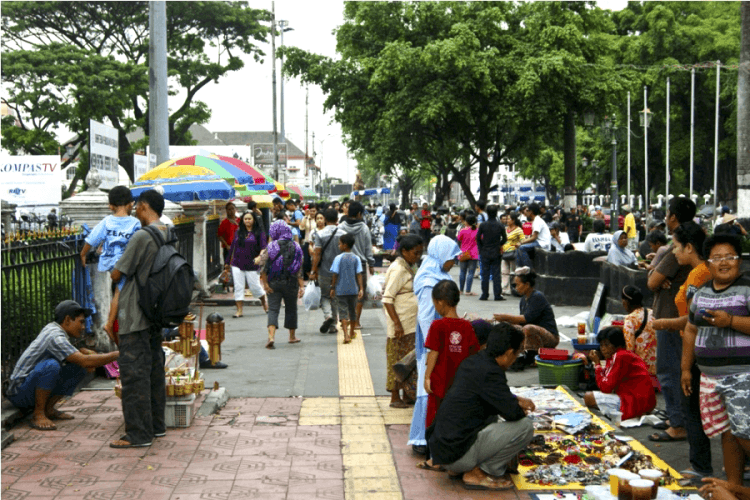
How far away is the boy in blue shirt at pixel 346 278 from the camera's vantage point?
12125 millimetres

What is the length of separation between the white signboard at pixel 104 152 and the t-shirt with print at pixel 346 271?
11.6ft

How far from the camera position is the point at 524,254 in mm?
17078

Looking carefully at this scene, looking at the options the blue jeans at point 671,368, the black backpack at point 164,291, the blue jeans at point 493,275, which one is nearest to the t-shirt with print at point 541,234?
the blue jeans at point 493,275

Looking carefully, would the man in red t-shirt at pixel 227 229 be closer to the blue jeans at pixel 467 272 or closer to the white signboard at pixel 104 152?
the white signboard at pixel 104 152

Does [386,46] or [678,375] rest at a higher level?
[386,46]

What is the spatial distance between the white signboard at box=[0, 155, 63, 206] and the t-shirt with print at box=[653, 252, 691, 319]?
82.4ft

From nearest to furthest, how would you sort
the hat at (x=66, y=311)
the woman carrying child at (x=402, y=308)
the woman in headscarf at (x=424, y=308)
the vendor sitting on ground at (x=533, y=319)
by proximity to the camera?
1. the woman in headscarf at (x=424, y=308)
2. the hat at (x=66, y=311)
3. the woman carrying child at (x=402, y=308)
4. the vendor sitting on ground at (x=533, y=319)

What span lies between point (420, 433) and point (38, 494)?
2710 mm

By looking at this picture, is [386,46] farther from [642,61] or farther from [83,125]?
[642,61]

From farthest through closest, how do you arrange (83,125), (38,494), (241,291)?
(83,125), (241,291), (38,494)

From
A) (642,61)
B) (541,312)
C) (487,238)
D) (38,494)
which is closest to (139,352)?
(38,494)

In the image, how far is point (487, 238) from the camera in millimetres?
17078

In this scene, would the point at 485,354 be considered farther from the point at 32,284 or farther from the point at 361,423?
the point at 32,284

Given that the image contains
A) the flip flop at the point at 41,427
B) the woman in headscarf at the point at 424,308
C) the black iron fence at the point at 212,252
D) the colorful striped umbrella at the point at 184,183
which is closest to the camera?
the woman in headscarf at the point at 424,308
